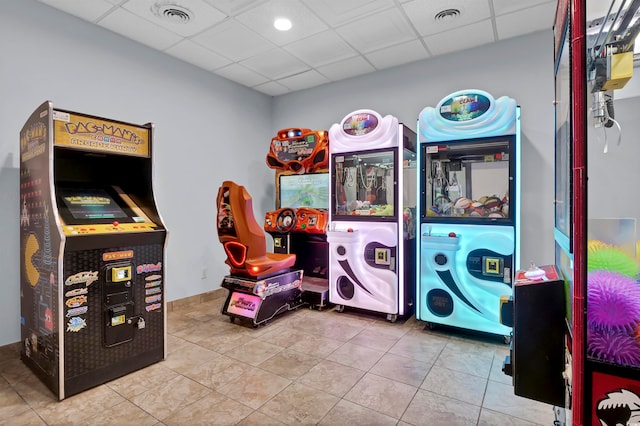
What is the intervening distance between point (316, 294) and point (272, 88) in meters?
3.24

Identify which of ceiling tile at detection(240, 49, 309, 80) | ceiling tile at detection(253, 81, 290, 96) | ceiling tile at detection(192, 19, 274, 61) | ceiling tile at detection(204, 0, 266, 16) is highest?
ceiling tile at detection(253, 81, 290, 96)

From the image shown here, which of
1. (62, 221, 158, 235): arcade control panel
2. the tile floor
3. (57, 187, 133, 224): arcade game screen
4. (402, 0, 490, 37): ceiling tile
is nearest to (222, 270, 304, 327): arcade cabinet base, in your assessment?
the tile floor

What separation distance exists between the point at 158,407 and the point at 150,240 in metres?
1.18

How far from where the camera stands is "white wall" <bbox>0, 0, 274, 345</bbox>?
9.30 ft

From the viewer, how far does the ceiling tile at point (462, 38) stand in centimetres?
342

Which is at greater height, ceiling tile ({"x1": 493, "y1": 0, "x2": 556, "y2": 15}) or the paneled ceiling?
the paneled ceiling

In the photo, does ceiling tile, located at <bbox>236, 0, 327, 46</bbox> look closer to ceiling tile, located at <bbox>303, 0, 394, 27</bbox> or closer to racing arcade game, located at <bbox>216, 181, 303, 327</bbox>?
ceiling tile, located at <bbox>303, 0, 394, 27</bbox>

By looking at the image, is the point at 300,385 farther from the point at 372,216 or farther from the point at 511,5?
the point at 511,5

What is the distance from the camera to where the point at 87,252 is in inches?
90.2

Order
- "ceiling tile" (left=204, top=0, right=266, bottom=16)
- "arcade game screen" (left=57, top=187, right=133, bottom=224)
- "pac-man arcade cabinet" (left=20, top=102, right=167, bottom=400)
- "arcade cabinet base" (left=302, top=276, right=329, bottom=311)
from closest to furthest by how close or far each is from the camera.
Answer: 1. "pac-man arcade cabinet" (left=20, top=102, right=167, bottom=400)
2. "arcade game screen" (left=57, top=187, right=133, bottom=224)
3. "ceiling tile" (left=204, top=0, right=266, bottom=16)
4. "arcade cabinet base" (left=302, top=276, right=329, bottom=311)

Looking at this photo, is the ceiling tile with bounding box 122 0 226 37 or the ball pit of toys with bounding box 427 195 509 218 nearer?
the ceiling tile with bounding box 122 0 226 37

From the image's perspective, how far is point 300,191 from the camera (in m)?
4.65

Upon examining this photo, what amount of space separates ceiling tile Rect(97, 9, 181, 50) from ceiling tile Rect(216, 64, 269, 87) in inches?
32.8

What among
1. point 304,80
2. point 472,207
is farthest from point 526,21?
point 304,80
